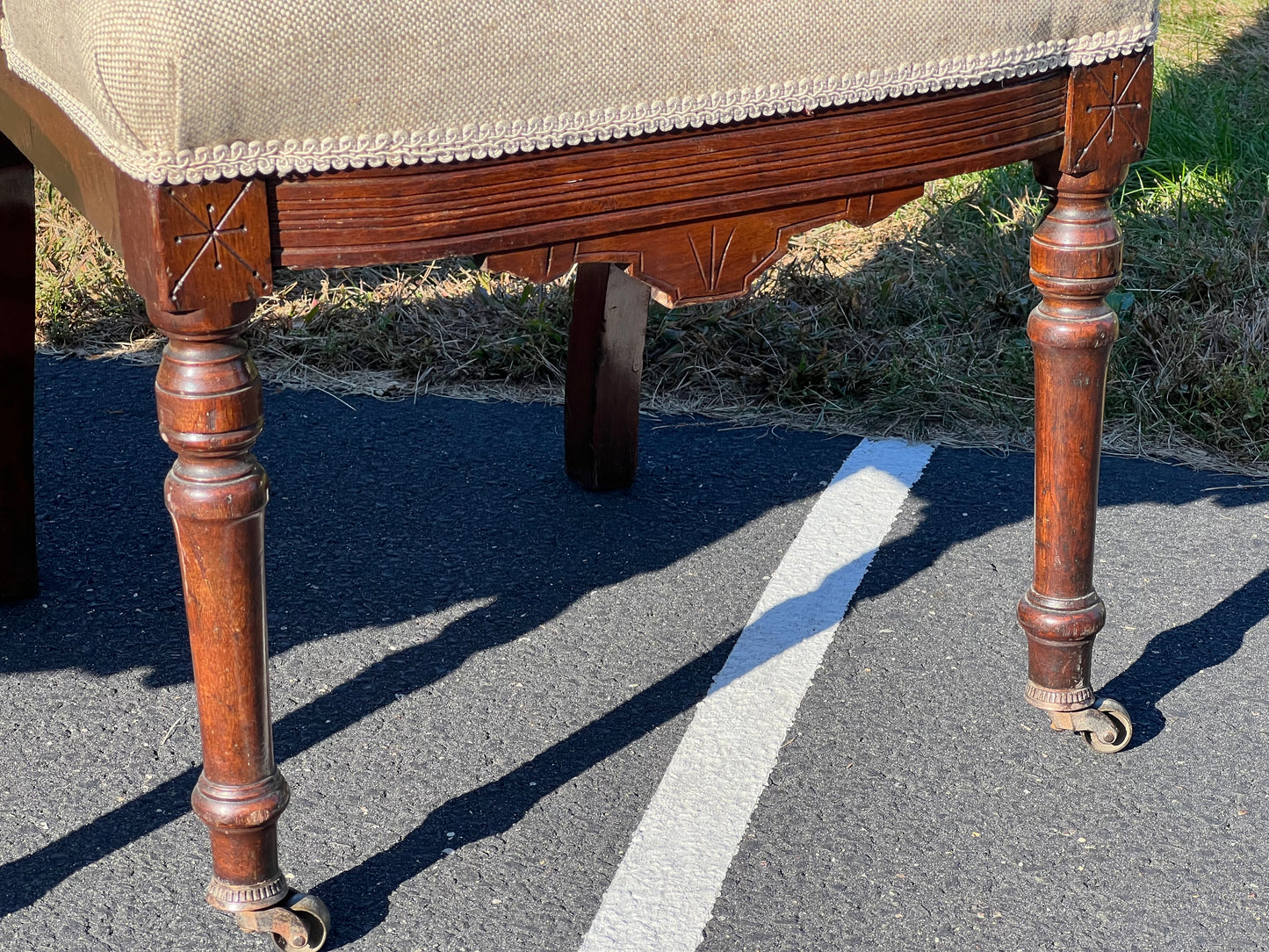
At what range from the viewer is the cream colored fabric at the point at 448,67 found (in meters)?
0.94

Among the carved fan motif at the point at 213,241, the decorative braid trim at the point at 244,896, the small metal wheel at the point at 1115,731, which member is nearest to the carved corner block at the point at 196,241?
the carved fan motif at the point at 213,241

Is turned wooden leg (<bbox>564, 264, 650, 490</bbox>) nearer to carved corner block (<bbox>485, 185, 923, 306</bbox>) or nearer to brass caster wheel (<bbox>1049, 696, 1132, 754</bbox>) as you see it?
carved corner block (<bbox>485, 185, 923, 306</bbox>)

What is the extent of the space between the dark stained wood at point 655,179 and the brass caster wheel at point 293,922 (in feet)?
1.93

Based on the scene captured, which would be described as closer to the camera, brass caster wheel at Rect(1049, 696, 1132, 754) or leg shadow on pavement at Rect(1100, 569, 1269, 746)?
brass caster wheel at Rect(1049, 696, 1132, 754)


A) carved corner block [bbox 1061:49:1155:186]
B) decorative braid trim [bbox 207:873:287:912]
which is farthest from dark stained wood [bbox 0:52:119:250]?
carved corner block [bbox 1061:49:1155:186]

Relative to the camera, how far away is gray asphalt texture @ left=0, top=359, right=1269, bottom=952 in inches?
51.6

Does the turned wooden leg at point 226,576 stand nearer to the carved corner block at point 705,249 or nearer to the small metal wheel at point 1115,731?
the carved corner block at point 705,249

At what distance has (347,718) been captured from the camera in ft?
5.26

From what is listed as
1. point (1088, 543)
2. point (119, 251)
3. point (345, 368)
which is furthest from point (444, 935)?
point (345, 368)

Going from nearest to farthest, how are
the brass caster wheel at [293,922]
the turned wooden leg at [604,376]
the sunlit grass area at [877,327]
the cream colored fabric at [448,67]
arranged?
the cream colored fabric at [448,67], the brass caster wheel at [293,922], the turned wooden leg at [604,376], the sunlit grass area at [877,327]

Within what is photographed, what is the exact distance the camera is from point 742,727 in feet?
5.22

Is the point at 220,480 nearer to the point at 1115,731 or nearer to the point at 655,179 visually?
the point at 655,179

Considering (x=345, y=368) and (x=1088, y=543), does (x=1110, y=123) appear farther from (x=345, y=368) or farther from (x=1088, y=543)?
(x=345, y=368)

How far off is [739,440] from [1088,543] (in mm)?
957
